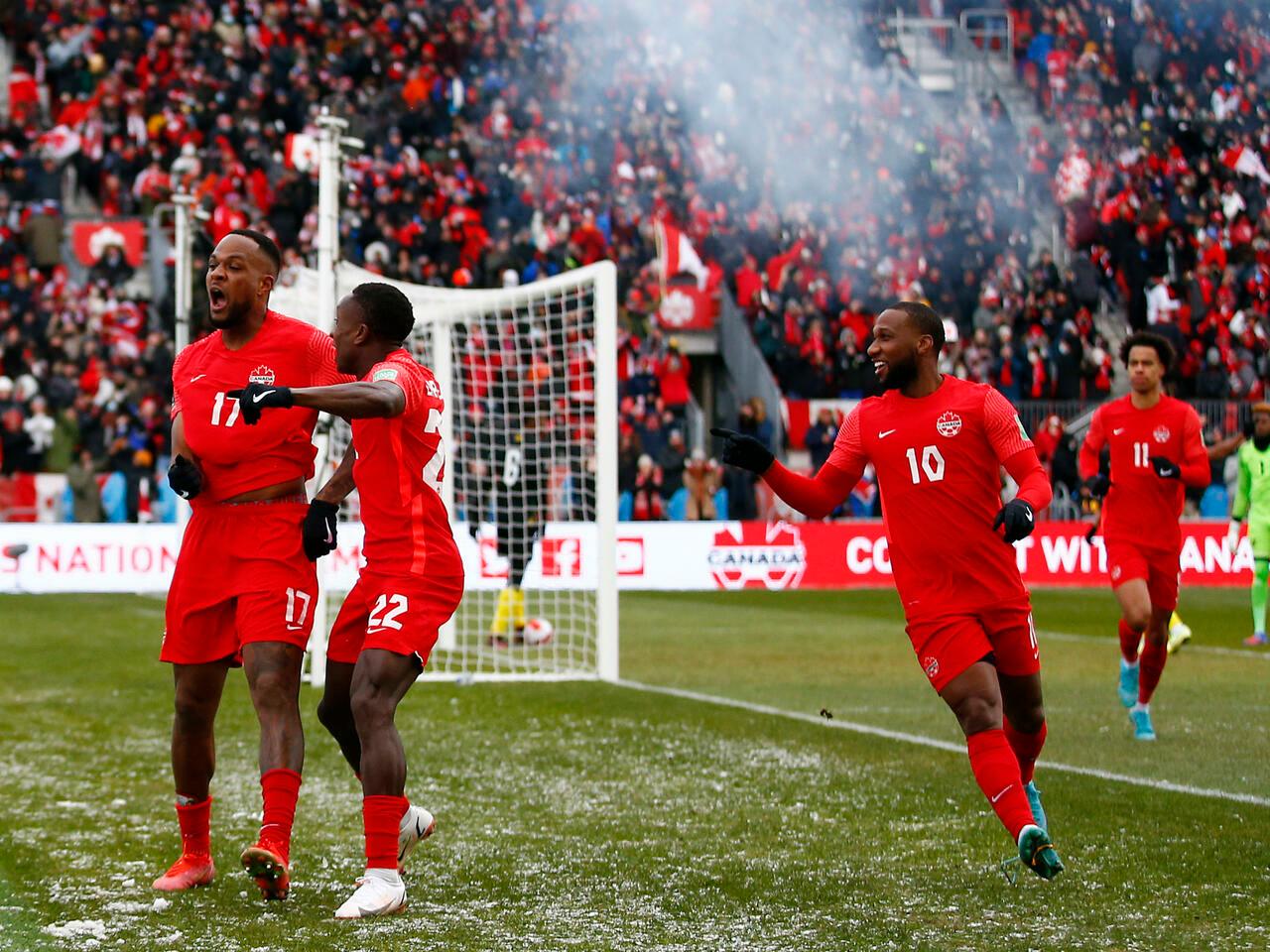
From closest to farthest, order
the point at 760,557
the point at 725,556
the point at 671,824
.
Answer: the point at 671,824
the point at 725,556
the point at 760,557

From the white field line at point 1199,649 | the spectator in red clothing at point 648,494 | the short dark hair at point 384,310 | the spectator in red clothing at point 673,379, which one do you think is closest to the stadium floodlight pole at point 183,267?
the spectator in red clothing at point 648,494

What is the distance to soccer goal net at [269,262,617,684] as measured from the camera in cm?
1302

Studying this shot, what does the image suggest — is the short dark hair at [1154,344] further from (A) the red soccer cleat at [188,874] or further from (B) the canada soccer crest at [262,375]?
(A) the red soccer cleat at [188,874]

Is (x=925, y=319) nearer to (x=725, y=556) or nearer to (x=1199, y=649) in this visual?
(x=1199, y=649)

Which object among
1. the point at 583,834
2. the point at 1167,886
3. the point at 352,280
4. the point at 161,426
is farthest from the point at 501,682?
the point at 161,426

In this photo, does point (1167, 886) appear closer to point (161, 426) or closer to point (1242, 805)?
point (1242, 805)

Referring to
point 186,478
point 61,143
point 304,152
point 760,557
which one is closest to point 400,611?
point 186,478

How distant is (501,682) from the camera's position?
13.4 metres

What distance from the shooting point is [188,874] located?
6.03 meters

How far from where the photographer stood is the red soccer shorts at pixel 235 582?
595cm

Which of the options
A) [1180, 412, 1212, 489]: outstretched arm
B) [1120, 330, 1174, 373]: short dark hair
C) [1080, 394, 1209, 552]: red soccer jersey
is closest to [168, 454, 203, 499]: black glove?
[1120, 330, 1174, 373]: short dark hair

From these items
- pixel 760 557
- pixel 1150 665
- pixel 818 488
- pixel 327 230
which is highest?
Result: pixel 327 230

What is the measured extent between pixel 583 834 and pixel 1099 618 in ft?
41.6

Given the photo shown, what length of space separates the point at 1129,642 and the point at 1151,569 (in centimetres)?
43
